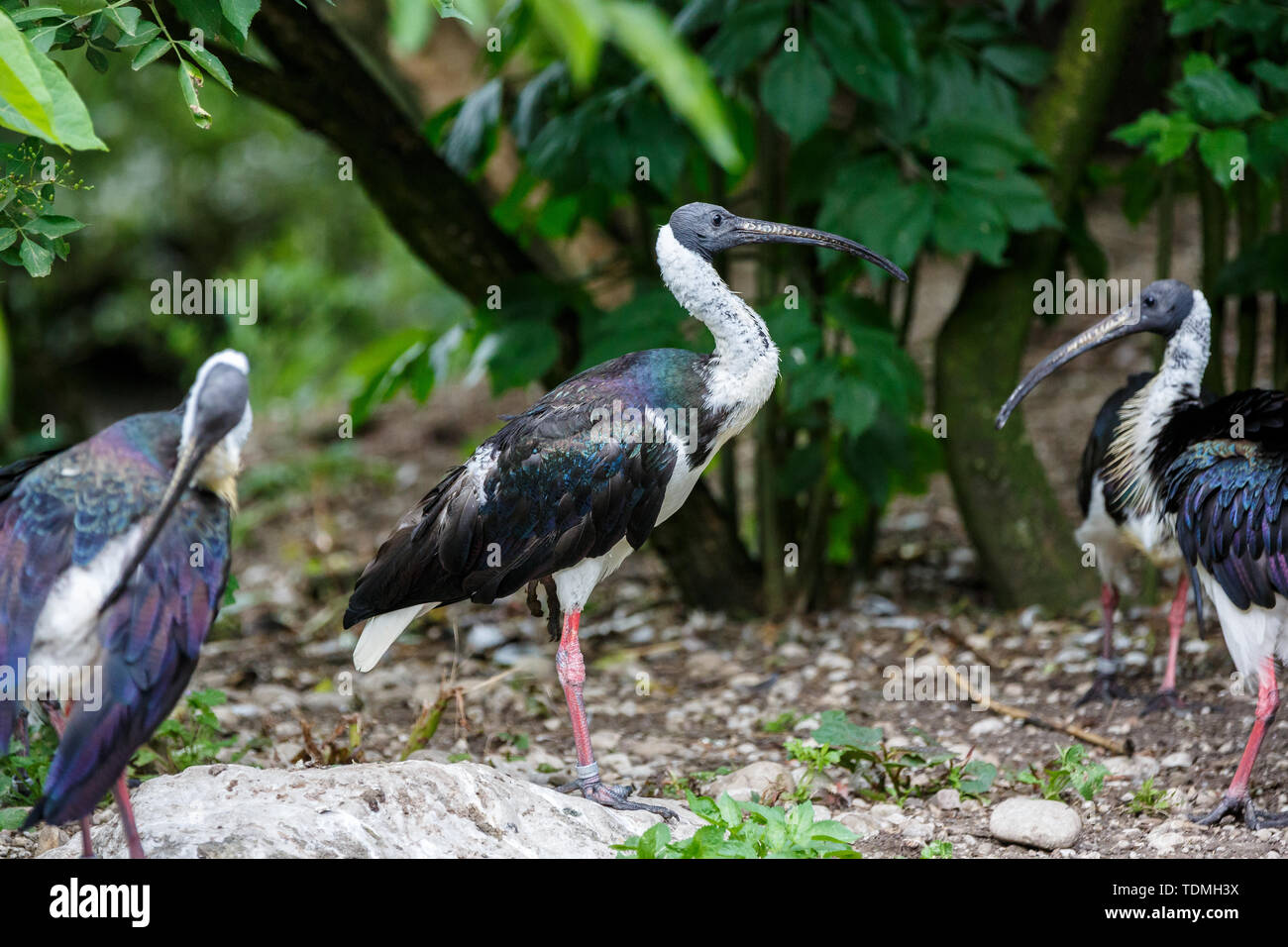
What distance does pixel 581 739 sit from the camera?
435 cm

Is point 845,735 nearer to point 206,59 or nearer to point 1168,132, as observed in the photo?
point 1168,132

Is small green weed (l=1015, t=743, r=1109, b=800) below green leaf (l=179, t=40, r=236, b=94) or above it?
below

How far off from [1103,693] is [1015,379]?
164cm

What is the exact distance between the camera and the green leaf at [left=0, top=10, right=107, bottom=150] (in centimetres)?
213

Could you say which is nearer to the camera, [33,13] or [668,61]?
[668,61]

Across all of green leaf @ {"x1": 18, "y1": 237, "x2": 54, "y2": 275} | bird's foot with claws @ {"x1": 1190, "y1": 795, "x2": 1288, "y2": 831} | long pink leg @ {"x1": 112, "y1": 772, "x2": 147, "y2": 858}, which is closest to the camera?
long pink leg @ {"x1": 112, "y1": 772, "x2": 147, "y2": 858}

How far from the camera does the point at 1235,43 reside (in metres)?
5.44

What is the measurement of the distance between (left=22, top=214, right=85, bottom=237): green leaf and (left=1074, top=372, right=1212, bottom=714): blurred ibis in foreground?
3.81 meters

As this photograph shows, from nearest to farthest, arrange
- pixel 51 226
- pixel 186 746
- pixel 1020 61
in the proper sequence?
pixel 51 226 < pixel 186 746 < pixel 1020 61

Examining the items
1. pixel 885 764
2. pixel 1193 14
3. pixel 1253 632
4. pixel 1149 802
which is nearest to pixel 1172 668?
pixel 1253 632

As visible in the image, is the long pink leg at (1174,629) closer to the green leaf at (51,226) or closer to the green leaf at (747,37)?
the green leaf at (747,37)

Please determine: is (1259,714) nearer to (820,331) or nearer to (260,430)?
(820,331)

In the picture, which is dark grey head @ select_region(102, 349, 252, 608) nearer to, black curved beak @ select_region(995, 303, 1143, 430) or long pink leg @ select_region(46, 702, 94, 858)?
long pink leg @ select_region(46, 702, 94, 858)

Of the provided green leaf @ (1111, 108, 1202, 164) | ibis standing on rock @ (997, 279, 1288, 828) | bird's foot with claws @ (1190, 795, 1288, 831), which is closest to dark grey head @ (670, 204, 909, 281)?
ibis standing on rock @ (997, 279, 1288, 828)
